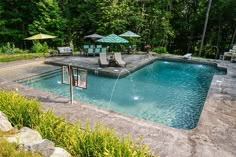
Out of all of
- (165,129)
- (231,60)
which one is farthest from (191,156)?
(231,60)

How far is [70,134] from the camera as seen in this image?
356cm

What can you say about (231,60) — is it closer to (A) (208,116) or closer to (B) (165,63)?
(B) (165,63)

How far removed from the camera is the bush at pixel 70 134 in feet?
10.3

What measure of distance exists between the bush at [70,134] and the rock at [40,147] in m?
0.32

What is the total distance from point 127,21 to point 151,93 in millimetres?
9753

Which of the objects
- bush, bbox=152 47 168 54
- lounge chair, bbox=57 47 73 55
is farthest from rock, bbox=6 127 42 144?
bush, bbox=152 47 168 54

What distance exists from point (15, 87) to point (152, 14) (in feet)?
42.9

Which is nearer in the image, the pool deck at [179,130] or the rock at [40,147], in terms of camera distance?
the rock at [40,147]

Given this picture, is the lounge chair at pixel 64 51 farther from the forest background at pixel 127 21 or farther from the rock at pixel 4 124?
the rock at pixel 4 124

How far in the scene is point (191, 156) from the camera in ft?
11.7

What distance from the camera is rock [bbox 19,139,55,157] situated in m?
3.13

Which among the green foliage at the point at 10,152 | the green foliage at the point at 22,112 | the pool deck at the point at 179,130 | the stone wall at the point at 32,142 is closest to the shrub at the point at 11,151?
the green foliage at the point at 10,152

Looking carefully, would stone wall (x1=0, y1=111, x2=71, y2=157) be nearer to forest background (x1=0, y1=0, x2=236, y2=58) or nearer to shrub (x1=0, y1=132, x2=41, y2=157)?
shrub (x1=0, y1=132, x2=41, y2=157)

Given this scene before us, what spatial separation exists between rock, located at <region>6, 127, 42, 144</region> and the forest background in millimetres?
12726
